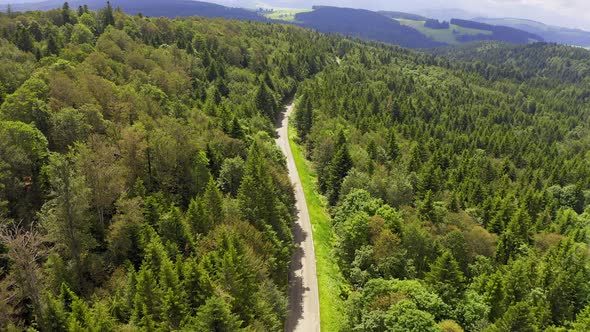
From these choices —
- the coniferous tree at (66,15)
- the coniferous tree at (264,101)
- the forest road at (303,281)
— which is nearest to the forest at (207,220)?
the forest road at (303,281)

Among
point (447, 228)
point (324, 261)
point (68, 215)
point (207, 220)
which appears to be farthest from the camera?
point (447, 228)

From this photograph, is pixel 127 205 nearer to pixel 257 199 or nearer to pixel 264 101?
pixel 257 199

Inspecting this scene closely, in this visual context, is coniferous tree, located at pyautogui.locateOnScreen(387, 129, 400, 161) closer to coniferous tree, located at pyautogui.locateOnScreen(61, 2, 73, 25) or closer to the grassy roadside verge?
the grassy roadside verge

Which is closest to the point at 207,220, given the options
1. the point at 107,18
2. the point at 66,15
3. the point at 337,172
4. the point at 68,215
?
the point at 68,215

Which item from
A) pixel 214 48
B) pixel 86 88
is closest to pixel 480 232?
pixel 86 88

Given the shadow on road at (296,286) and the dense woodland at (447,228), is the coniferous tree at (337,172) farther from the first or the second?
the shadow on road at (296,286)
